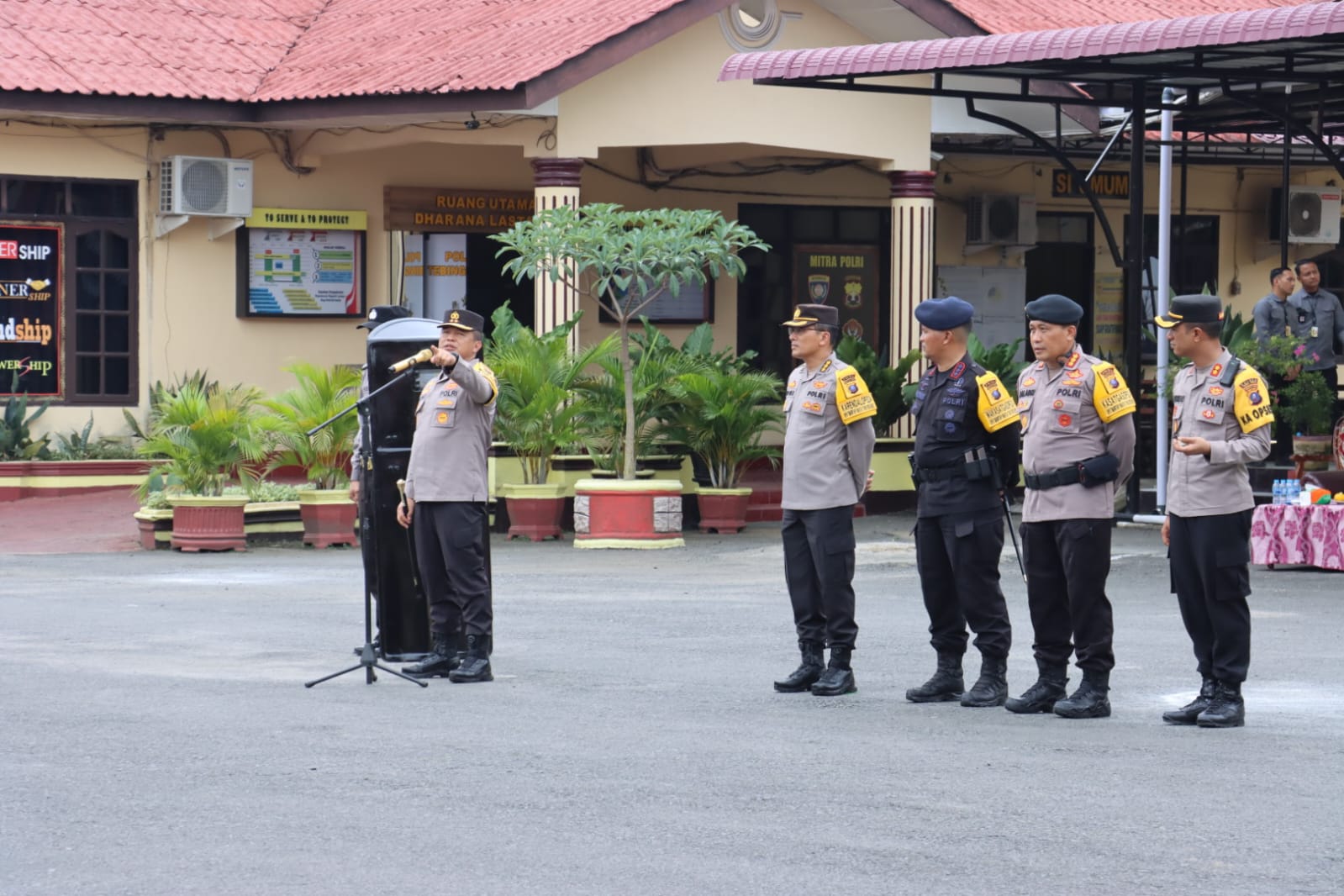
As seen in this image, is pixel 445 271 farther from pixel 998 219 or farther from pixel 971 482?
pixel 971 482

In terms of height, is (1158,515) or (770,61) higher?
(770,61)

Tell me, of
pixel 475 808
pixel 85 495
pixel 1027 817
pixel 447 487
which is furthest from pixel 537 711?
pixel 85 495

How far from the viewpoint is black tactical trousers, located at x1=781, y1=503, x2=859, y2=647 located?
941cm

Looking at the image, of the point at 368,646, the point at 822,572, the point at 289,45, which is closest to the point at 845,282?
the point at 289,45

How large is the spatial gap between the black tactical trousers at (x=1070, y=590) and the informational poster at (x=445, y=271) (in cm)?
1249

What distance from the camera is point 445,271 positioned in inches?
821

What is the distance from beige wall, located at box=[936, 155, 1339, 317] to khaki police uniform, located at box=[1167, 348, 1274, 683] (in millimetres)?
14714

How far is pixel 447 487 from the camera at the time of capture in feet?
32.0

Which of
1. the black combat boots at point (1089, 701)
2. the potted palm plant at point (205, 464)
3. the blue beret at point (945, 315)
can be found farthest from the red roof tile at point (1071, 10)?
the black combat boots at point (1089, 701)

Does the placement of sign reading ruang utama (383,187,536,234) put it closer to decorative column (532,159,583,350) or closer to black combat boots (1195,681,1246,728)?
decorative column (532,159,583,350)

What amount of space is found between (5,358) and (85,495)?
1535mm

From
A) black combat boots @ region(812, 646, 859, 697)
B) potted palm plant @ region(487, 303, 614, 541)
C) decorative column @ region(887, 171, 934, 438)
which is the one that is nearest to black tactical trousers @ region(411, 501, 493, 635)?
black combat boots @ region(812, 646, 859, 697)

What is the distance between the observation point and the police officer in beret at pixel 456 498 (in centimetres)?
975

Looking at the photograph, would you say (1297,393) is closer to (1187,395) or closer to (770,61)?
(770,61)
